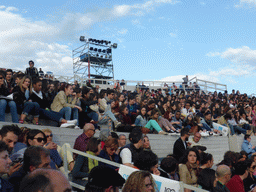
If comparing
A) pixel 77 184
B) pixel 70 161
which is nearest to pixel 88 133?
pixel 70 161

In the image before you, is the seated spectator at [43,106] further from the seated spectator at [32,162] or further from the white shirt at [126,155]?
the seated spectator at [32,162]

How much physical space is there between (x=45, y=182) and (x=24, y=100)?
6484 millimetres

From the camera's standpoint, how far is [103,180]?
1829 mm

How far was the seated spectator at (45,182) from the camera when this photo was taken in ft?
4.26

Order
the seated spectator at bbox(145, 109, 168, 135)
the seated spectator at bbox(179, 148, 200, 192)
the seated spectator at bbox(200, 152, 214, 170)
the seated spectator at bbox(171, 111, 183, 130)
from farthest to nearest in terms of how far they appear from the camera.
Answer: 1. the seated spectator at bbox(171, 111, 183, 130)
2. the seated spectator at bbox(145, 109, 168, 135)
3. the seated spectator at bbox(200, 152, 214, 170)
4. the seated spectator at bbox(179, 148, 200, 192)

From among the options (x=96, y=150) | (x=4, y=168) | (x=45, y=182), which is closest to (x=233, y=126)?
(x=96, y=150)

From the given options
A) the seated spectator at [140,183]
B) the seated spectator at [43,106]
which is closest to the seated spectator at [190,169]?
the seated spectator at [140,183]

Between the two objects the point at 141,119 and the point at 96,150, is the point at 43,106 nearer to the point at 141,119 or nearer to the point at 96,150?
the point at 96,150

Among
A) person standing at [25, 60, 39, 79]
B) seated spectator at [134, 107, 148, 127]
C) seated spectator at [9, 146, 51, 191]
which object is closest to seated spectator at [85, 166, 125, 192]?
seated spectator at [9, 146, 51, 191]

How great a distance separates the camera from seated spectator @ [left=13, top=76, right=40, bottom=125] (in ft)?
23.3

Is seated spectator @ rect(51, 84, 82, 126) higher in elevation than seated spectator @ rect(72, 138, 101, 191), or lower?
higher

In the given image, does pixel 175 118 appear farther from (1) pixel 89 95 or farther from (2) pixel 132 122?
(1) pixel 89 95

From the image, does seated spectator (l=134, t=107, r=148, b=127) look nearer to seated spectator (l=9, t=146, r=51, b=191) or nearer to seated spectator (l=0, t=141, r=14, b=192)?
seated spectator (l=9, t=146, r=51, b=191)

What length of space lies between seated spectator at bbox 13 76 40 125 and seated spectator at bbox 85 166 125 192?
5.68 metres
